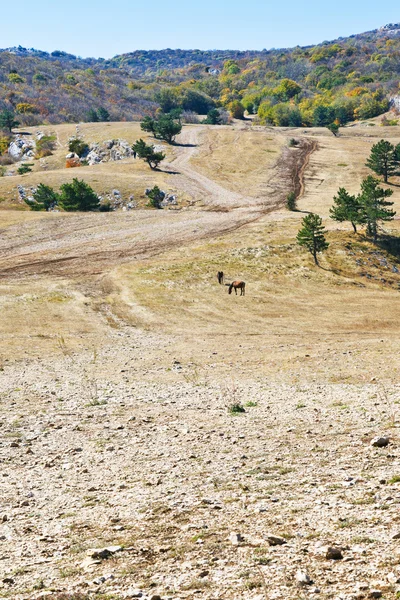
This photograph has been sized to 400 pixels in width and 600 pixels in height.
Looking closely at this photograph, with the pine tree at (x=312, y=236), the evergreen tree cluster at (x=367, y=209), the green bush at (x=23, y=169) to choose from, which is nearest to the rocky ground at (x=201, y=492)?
the pine tree at (x=312, y=236)

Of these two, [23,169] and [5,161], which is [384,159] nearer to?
[23,169]

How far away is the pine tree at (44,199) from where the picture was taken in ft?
243

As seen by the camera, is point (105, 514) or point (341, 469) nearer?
point (105, 514)

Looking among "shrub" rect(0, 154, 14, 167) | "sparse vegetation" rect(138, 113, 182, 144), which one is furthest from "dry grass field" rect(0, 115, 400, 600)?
"sparse vegetation" rect(138, 113, 182, 144)

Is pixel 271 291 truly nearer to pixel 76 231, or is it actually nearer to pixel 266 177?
pixel 76 231

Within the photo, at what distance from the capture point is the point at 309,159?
104 m

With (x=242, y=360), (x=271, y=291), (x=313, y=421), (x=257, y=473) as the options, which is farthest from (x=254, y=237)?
(x=257, y=473)

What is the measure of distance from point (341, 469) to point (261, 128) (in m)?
140

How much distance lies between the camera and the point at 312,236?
51.4 meters

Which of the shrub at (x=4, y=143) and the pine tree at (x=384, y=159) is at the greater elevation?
the shrub at (x=4, y=143)

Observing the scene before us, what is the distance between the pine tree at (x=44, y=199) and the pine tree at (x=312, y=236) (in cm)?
3859

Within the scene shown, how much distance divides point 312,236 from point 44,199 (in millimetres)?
41399

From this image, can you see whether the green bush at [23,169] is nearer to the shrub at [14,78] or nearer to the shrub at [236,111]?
the shrub at [236,111]

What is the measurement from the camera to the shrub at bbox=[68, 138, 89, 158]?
109750 mm
